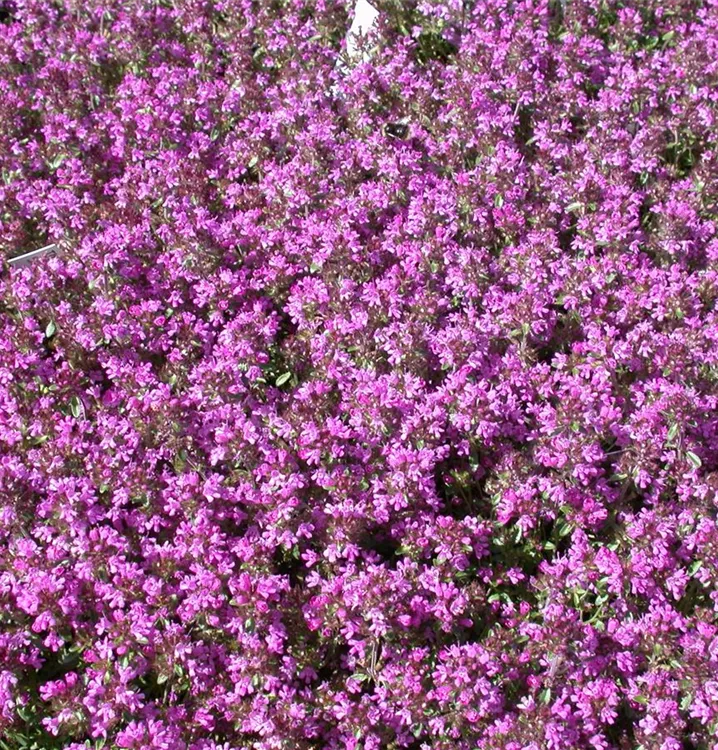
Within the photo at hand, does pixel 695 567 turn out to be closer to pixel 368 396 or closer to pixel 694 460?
pixel 694 460

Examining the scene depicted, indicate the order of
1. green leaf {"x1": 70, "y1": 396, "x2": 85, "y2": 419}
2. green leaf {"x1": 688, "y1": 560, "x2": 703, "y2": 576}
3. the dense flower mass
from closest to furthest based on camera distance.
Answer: the dense flower mass < green leaf {"x1": 688, "y1": 560, "x2": 703, "y2": 576} < green leaf {"x1": 70, "y1": 396, "x2": 85, "y2": 419}

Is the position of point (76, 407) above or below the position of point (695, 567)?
above

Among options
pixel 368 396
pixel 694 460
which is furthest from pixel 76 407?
pixel 694 460

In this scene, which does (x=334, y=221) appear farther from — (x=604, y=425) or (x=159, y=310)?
(x=604, y=425)

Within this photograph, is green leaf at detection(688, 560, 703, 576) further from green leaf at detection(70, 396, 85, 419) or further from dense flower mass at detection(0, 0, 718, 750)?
green leaf at detection(70, 396, 85, 419)

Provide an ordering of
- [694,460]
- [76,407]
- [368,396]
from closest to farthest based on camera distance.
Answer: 1. [694,460]
2. [368,396]
3. [76,407]

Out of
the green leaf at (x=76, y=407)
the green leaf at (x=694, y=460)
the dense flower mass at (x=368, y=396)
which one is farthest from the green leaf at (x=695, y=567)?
the green leaf at (x=76, y=407)

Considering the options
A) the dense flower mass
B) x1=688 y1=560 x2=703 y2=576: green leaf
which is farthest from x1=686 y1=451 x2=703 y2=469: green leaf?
x1=688 y1=560 x2=703 y2=576: green leaf
